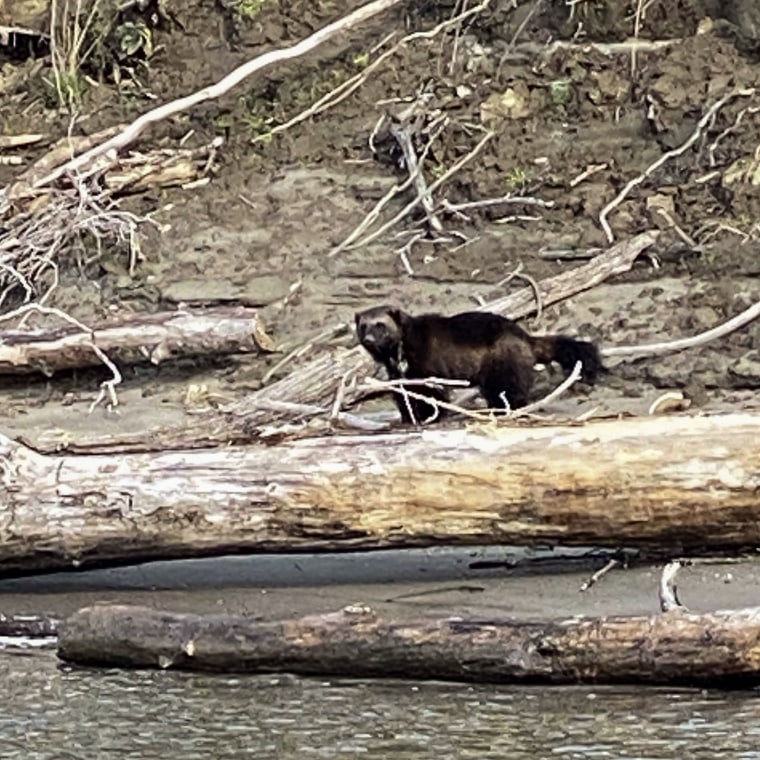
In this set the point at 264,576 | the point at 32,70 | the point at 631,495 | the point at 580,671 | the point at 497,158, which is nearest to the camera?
the point at 580,671

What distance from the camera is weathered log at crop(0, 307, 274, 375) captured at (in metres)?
11.2

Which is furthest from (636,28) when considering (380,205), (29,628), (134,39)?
(29,628)

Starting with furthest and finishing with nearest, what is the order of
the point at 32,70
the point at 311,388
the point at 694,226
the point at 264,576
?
the point at 32,70 < the point at 694,226 < the point at 311,388 < the point at 264,576

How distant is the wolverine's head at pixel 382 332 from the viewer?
1002 cm

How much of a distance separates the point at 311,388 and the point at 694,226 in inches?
129

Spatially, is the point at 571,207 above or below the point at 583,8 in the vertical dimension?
below

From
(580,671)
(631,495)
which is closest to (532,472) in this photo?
(631,495)

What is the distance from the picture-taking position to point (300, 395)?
10.2 meters

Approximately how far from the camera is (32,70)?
14477 millimetres

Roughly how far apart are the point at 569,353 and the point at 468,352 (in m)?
0.52

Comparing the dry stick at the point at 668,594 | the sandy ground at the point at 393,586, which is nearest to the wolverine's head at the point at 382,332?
the sandy ground at the point at 393,586

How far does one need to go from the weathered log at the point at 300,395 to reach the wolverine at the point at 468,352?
0.27 meters

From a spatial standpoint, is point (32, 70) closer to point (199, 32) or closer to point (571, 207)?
point (199, 32)

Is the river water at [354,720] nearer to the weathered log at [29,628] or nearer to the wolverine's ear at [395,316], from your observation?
the weathered log at [29,628]
